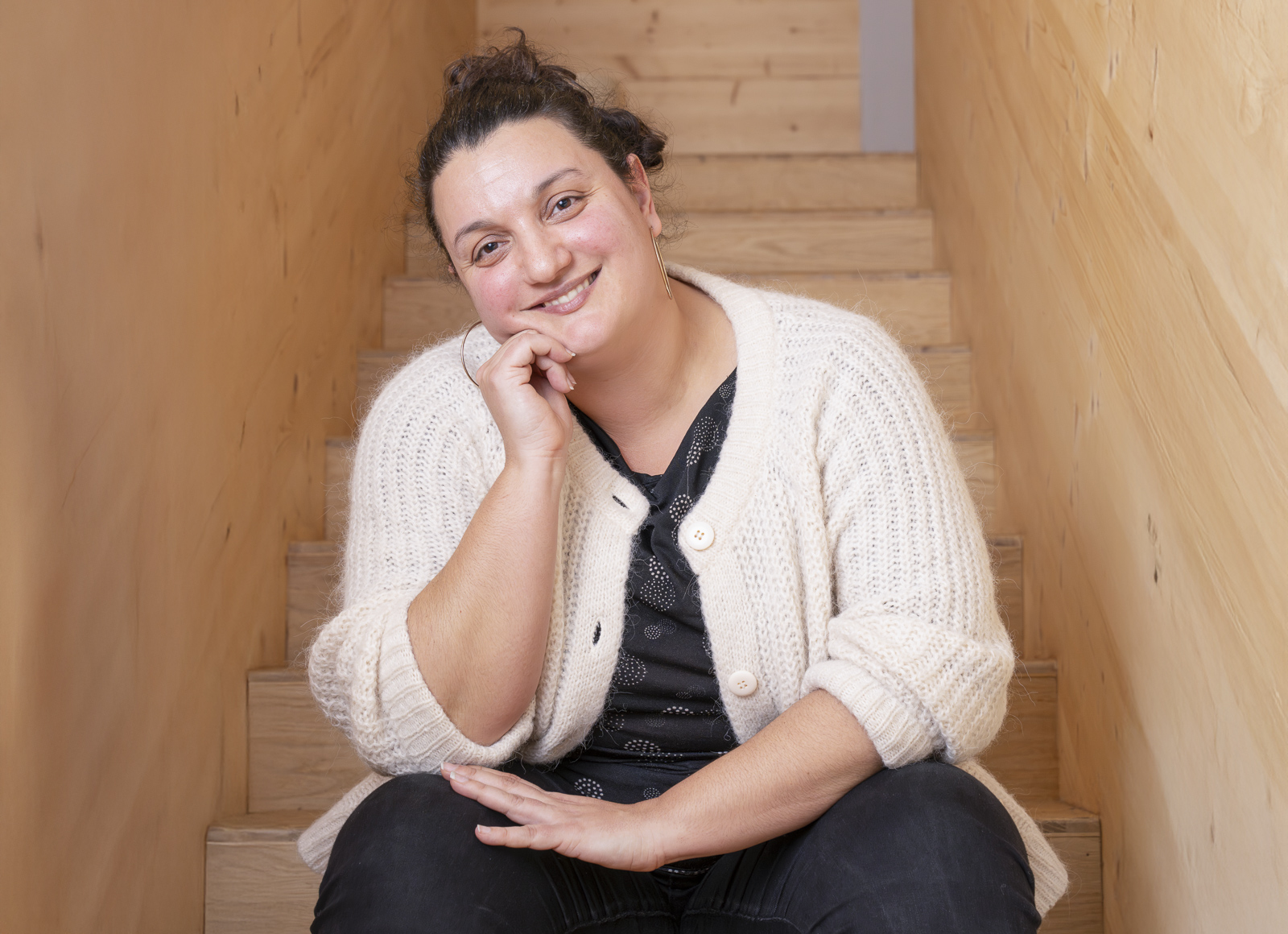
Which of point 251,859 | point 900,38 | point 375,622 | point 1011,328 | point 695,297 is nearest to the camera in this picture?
point 375,622

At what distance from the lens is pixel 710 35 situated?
11.7 feet

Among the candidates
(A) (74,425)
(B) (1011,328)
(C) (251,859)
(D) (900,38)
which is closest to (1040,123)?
(B) (1011,328)

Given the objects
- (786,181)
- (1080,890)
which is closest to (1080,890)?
(1080,890)

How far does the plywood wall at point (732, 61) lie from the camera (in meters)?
3.54

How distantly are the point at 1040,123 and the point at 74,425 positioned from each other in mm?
1326

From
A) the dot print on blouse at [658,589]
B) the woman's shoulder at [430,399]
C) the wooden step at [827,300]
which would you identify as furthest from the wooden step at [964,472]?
the dot print on blouse at [658,589]

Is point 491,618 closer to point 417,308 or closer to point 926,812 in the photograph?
point 926,812

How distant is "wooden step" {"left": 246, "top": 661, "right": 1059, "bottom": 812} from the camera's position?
161 cm

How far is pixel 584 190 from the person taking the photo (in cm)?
A: 116

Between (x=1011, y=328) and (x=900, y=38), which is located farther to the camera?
(x=900, y=38)

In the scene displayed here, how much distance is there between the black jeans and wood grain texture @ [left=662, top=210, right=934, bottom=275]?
1.72m

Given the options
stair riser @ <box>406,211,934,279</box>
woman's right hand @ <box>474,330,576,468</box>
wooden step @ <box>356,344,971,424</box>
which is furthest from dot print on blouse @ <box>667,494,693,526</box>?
stair riser @ <box>406,211,934,279</box>

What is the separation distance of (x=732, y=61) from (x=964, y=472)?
2042mm

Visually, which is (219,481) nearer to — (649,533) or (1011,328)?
(649,533)
